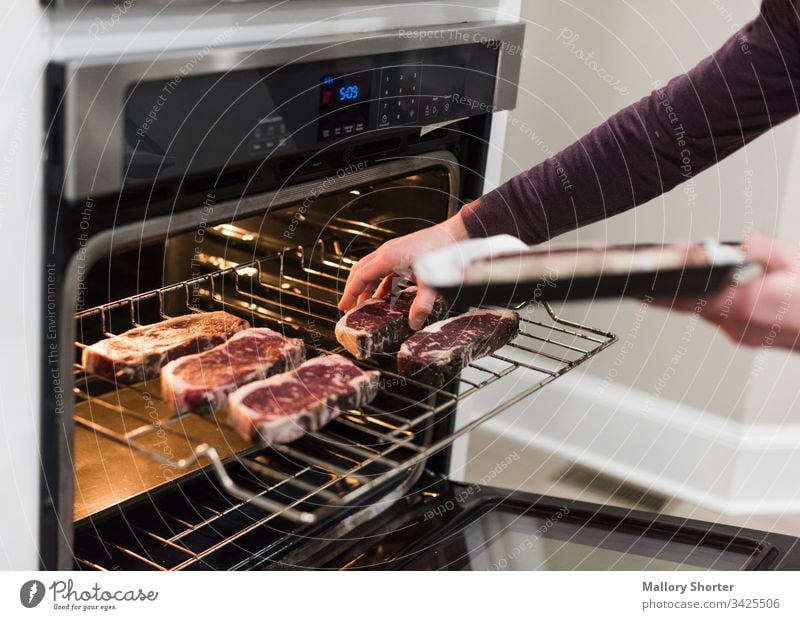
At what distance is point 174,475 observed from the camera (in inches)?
38.7

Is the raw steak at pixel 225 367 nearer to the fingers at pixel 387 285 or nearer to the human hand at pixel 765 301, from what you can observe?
the fingers at pixel 387 285

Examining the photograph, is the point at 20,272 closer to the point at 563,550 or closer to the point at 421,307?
the point at 421,307

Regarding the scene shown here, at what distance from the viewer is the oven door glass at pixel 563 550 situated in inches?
36.7

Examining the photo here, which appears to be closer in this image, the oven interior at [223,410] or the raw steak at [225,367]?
the raw steak at [225,367]

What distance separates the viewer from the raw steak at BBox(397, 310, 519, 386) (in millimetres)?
889

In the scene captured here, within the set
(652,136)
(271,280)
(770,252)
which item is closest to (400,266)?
(271,280)

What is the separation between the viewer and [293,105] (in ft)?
2.45

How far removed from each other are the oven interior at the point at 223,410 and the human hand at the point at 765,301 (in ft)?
0.80

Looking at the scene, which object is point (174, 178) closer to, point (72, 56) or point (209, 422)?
point (72, 56)

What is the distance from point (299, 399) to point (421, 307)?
0.21 meters

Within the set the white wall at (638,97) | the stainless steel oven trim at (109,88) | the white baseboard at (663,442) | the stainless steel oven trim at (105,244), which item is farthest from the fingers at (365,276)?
the white baseboard at (663,442)

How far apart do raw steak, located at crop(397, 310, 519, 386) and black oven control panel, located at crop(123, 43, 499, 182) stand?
19 centimetres
